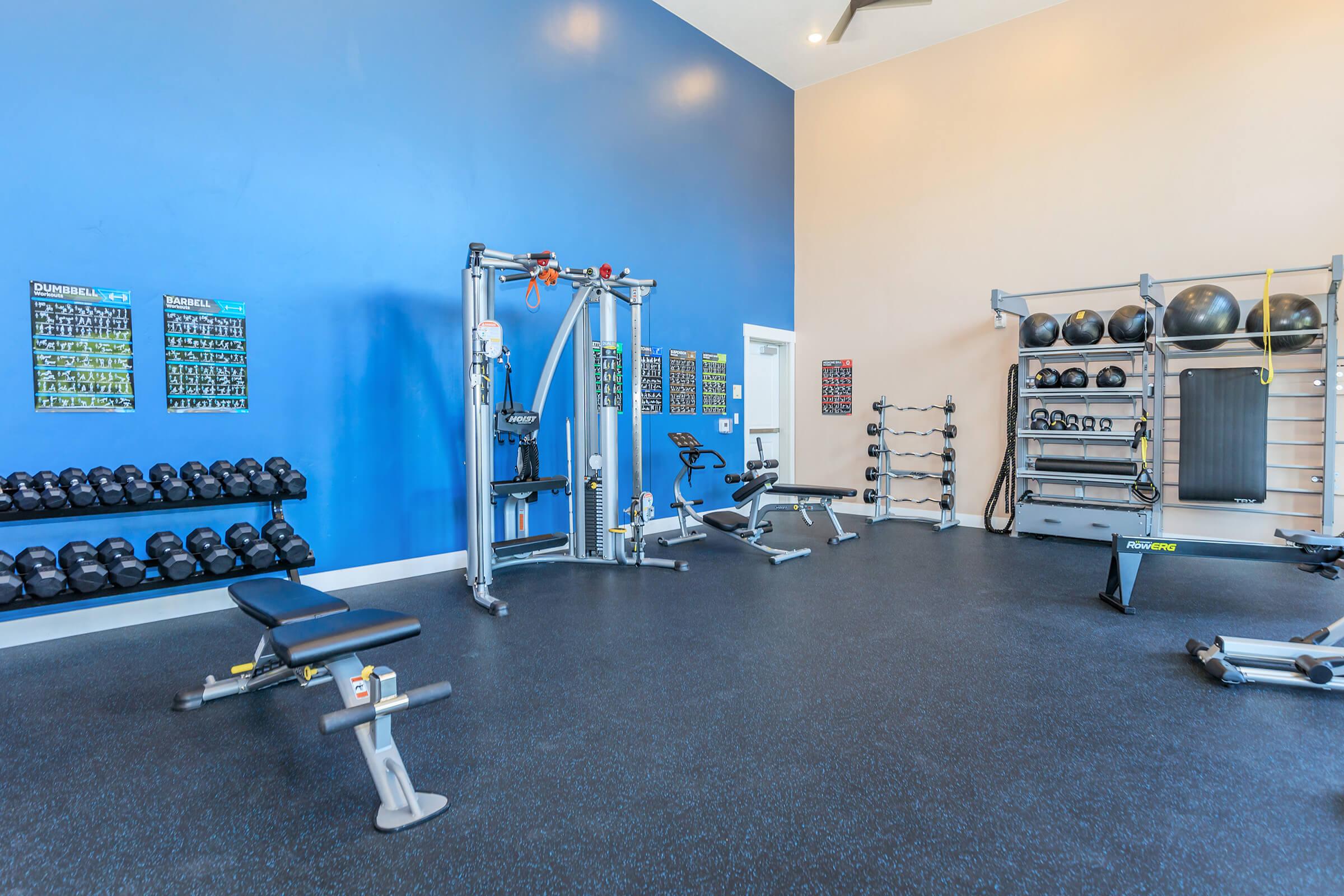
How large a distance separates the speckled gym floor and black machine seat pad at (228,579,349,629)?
15.5 inches

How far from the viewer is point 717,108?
6344mm

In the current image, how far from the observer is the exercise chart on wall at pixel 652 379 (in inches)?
226

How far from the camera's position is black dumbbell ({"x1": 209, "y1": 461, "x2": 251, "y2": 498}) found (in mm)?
3318

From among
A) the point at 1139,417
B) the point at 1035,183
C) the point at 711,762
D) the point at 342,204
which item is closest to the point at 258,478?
the point at 342,204

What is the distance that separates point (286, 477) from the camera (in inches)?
138

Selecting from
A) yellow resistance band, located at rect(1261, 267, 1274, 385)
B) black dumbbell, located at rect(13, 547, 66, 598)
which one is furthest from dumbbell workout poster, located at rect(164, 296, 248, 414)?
yellow resistance band, located at rect(1261, 267, 1274, 385)

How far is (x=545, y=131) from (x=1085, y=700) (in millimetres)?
4731

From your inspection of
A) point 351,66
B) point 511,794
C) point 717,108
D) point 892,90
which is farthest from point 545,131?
point 511,794

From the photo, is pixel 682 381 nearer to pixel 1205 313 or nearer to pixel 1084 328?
pixel 1084 328

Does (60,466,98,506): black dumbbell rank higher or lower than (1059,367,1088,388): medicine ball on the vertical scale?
lower

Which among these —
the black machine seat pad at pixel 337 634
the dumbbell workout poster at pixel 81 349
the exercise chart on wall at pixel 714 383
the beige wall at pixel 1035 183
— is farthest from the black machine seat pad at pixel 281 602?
the beige wall at pixel 1035 183

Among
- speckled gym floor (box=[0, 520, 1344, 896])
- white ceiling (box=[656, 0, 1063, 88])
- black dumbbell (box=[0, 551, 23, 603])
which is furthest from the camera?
white ceiling (box=[656, 0, 1063, 88])

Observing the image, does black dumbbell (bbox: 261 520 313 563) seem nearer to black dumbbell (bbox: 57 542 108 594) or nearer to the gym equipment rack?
black dumbbell (bbox: 57 542 108 594)

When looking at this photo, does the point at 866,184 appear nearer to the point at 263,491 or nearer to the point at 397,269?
the point at 397,269
